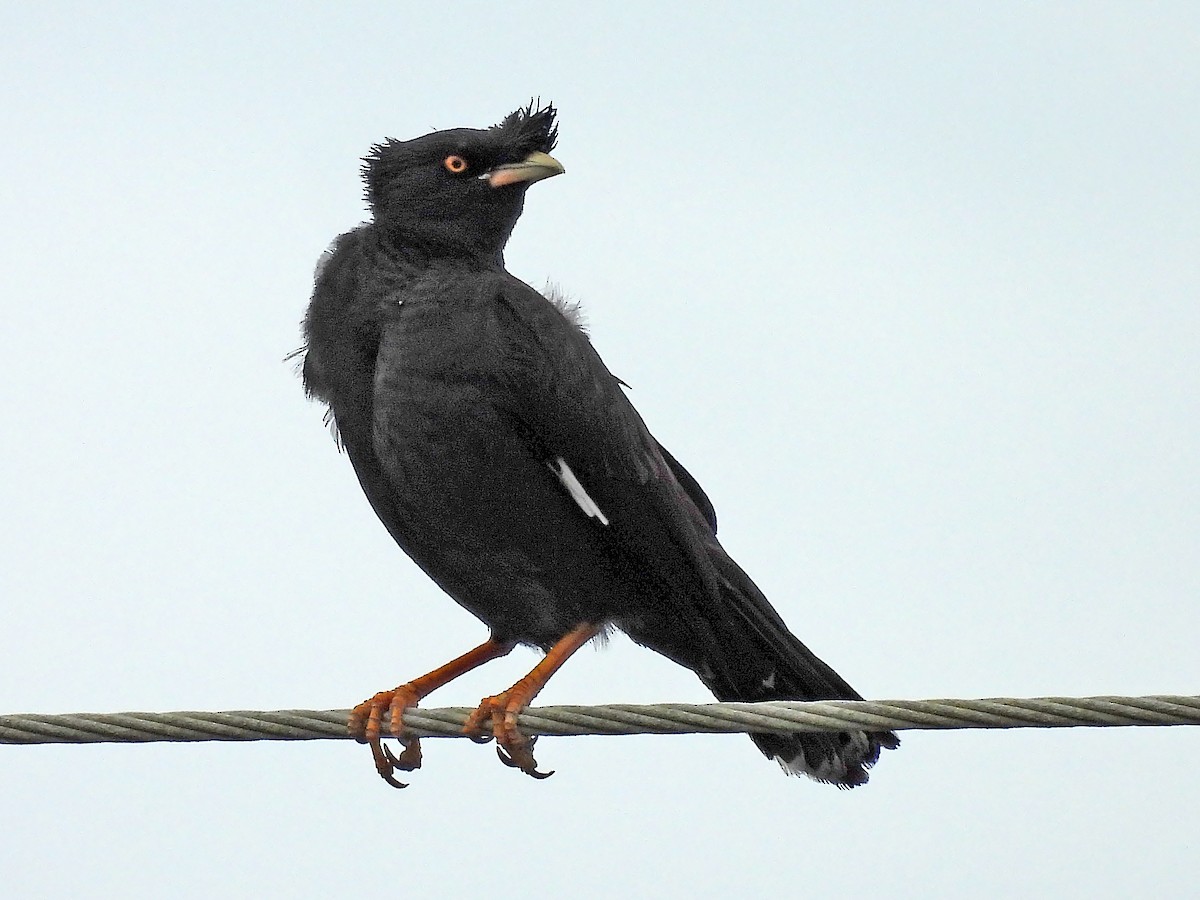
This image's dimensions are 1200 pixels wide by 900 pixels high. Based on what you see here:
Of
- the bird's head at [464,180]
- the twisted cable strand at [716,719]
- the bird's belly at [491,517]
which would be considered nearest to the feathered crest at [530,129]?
the bird's head at [464,180]

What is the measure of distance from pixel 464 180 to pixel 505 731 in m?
2.41

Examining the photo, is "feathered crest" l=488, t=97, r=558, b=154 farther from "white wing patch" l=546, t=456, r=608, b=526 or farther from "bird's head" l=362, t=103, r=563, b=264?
"white wing patch" l=546, t=456, r=608, b=526

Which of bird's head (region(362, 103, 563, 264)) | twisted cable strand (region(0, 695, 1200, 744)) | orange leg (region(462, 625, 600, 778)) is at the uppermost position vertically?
bird's head (region(362, 103, 563, 264))

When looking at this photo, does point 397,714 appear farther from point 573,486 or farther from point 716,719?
point 716,719

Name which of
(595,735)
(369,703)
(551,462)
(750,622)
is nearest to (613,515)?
(551,462)

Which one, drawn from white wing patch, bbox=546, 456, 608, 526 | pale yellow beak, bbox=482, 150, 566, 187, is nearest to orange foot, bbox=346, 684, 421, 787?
white wing patch, bbox=546, 456, 608, 526

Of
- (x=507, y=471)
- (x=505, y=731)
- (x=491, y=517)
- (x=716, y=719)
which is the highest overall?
(x=507, y=471)

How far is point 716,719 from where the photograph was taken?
4363 mm

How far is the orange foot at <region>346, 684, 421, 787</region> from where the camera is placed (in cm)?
566

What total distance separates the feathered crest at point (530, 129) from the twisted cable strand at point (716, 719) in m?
2.97

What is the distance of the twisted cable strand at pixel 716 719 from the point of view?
4.10 m

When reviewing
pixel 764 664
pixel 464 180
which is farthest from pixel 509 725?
pixel 464 180

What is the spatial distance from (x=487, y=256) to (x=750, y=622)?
191cm

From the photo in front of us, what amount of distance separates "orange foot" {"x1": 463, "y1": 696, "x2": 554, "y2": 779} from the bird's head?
1954mm
